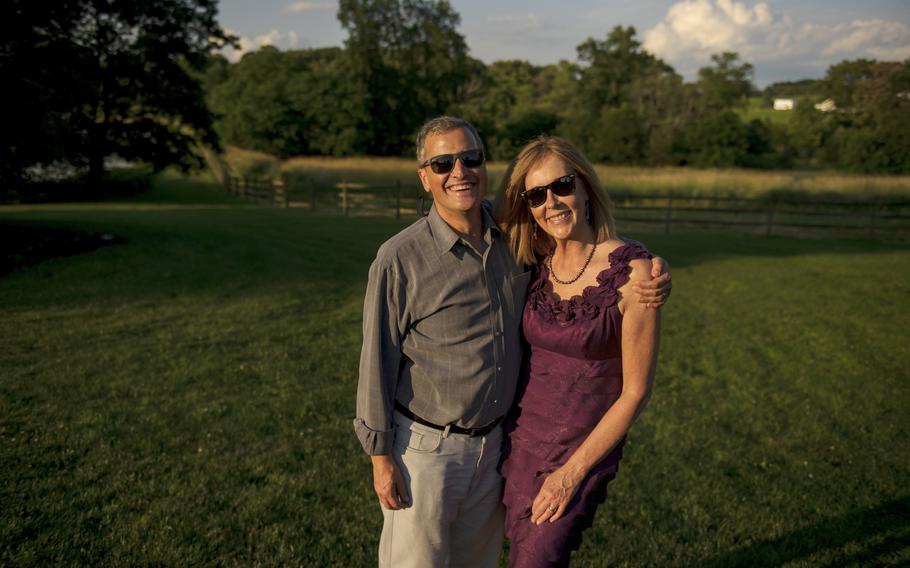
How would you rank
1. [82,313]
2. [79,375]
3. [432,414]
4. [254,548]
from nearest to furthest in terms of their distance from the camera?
[432,414] < [254,548] < [79,375] < [82,313]

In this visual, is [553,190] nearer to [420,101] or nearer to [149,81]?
[149,81]

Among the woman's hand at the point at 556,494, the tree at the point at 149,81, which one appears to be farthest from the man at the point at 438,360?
the tree at the point at 149,81

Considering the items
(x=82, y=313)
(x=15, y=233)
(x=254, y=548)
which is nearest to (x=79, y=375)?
(x=82, y=313)

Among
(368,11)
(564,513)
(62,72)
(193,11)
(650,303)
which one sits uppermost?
(368,11)

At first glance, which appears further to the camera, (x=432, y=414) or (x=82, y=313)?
(x=82, y=313)

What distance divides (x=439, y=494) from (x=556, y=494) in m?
0.44

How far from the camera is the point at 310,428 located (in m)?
5.82

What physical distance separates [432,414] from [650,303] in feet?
2.95

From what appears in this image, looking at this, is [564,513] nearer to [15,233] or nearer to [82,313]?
[82,313]

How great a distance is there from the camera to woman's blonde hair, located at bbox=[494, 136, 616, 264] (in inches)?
99.2

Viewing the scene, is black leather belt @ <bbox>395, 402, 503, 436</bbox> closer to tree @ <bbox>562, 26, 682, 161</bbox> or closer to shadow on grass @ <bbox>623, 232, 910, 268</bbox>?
shadow on grass @ <bbox>623, 232, 910, 268</bbox>

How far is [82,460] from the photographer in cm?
499

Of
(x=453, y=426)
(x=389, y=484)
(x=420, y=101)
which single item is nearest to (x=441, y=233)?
(x=453, y=426)

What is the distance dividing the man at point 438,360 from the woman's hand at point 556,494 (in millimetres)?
268
